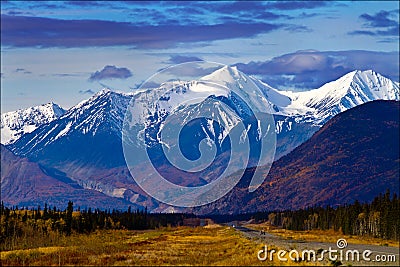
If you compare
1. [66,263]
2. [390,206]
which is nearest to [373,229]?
[390,206]

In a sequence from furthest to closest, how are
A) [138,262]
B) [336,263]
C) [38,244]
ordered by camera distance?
[38,244] < [138,262] < [336,263]

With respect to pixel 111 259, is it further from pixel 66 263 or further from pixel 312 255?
pixel 312 255

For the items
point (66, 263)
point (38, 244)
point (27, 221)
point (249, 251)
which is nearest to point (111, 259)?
point (66, 263)

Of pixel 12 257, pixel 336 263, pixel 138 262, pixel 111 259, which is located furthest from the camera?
pixel 12 257

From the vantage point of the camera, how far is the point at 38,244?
511 ft

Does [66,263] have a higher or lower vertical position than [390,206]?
lower

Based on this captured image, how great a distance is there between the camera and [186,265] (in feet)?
257

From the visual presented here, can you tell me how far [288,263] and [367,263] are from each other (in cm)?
799

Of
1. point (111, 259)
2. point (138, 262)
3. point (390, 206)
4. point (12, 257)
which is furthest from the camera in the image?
point (390, 206)

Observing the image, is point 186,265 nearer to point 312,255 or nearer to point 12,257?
point 312,255

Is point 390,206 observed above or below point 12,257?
above

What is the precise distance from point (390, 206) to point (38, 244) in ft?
254

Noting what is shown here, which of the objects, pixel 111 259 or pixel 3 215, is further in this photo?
pixel 3 215

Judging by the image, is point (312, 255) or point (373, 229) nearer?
point (312, 255)
